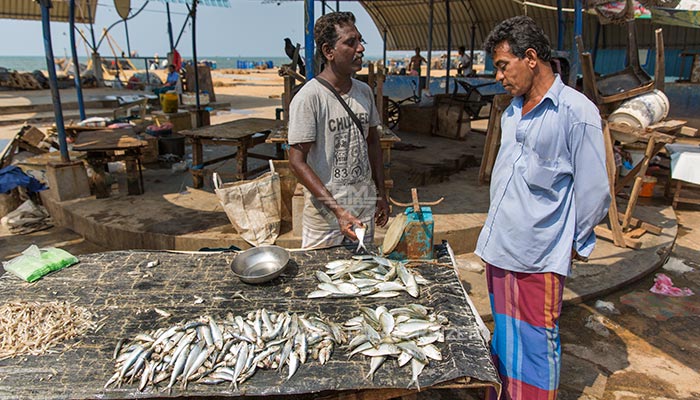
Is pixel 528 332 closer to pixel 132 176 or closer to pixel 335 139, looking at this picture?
pixel 335 139

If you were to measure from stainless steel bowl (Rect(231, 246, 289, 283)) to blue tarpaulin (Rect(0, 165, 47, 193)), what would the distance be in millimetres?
4759

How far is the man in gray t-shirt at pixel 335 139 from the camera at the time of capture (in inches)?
107

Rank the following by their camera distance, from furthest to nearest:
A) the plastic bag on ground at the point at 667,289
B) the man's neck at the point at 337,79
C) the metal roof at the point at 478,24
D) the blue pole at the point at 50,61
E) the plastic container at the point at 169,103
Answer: the metal roof at the point at 478,24 < the plastic container at the point at 169,103 < the blue pole at the point at 50,61 < the plastic bag on ground at the point at 667,289 < the man's neck at the point at 337,79

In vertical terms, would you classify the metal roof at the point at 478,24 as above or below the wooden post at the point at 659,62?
above

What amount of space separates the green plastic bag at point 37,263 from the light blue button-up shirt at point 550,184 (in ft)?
8.84

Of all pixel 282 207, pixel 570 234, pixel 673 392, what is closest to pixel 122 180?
pixel 282 207

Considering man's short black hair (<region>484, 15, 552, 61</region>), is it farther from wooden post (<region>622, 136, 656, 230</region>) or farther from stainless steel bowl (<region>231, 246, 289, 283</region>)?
wooden post (<region>622, 136, 656, 230</region>)

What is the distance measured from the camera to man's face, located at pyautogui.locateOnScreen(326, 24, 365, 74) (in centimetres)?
269

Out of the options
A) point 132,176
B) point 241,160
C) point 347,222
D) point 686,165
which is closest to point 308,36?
point 241,160

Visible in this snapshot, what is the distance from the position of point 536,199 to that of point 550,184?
0.10m

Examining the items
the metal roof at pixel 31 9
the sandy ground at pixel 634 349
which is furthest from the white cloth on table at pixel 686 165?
the metal roof at pixel 31 9

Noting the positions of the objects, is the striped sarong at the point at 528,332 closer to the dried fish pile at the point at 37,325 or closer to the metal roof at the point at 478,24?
the dried fish pile at the point at 37,325

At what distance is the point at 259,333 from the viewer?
2.20m

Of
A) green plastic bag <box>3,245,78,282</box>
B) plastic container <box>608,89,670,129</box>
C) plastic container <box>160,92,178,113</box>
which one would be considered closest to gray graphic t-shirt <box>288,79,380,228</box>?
green plastic bag <box>3,245,78,282</box>
